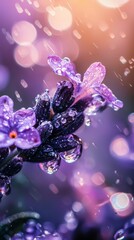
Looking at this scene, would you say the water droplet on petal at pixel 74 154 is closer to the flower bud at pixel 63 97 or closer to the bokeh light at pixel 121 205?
the flower bud at pixel 63 97

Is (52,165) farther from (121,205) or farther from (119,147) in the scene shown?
(119,147)

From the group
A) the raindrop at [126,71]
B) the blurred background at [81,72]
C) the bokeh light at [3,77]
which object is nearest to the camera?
the blurred background at [81,72]

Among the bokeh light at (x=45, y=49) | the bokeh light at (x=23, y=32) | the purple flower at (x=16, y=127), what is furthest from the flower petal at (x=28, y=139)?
the bokeh light at (x=23, y=32)

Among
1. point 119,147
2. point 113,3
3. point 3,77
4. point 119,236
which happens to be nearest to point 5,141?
point 119,236

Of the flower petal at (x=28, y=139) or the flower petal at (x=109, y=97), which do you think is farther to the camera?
the flower petal at (x=109, y=97)

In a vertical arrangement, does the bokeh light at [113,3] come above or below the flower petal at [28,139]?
below

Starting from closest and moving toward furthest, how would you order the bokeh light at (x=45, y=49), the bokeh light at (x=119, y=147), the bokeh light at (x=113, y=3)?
the bokeh light at (x=119, y=147) < the bokeh light at (x=45, y=49) < the bokeh light at (x=113, y=3)

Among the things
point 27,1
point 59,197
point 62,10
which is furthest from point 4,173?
point 62,10
